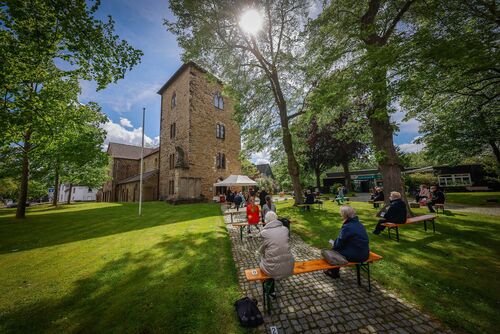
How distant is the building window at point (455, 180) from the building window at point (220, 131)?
120 feet

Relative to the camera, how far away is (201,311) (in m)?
3.46

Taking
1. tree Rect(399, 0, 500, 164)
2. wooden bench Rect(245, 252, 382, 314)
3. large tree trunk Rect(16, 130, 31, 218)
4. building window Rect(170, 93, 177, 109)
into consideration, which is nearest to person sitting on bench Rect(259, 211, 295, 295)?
wooden bench Rect(245, 252, 382, 314)

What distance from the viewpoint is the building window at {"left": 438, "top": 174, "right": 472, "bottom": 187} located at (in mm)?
30261

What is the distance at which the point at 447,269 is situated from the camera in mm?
4609

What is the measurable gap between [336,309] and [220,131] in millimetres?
24850

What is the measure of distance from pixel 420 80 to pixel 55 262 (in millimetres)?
13340

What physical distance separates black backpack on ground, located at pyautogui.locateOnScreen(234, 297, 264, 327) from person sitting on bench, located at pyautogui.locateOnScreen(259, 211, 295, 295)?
410mm

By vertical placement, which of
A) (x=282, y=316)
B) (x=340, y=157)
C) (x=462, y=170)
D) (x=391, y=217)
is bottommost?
(x=282, y=316)

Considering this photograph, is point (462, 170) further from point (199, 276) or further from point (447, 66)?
point (199, 276)

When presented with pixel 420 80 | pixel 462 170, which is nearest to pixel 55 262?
pixel 420 80

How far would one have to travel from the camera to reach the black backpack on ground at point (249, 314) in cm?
305

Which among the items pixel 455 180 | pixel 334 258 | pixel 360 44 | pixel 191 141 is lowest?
pixel 334 258

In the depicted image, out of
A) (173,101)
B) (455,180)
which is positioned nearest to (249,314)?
(173,101)

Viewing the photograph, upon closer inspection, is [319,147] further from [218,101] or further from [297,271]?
[297,271]
